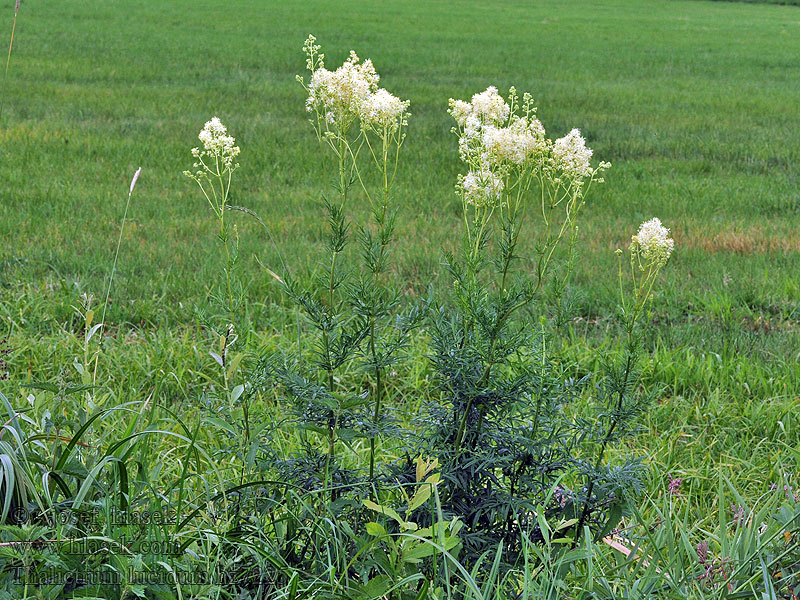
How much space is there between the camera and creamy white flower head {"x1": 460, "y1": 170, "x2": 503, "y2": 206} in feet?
5.87

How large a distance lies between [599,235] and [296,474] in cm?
413

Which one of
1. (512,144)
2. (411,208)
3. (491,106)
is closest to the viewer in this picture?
(512,144)

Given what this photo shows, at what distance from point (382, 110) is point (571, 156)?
468 millimetres

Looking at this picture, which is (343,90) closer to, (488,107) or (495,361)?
(488,107)

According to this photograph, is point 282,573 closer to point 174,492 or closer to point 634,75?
point 174,492

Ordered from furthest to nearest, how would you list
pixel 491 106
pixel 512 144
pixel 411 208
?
pixel 411 208
pixel 491 106
pixel 512 144

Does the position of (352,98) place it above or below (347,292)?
above

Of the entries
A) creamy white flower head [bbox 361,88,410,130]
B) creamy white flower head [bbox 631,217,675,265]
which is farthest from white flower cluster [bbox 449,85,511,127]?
creamy white flower head [bbox 631,217,675,265]

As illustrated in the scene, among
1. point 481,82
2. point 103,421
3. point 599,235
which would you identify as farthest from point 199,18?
point 103,421

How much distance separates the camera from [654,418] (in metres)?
3.12

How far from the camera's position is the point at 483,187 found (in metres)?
1.81

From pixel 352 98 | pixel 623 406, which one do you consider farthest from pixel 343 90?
pixel 623 406

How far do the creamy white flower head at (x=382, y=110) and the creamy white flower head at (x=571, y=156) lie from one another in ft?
1.26

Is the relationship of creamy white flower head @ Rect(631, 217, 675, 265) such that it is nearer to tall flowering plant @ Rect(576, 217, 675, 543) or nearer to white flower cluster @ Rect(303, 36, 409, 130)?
tall flowering plant @ Rect(576, 217, 675, 543)
